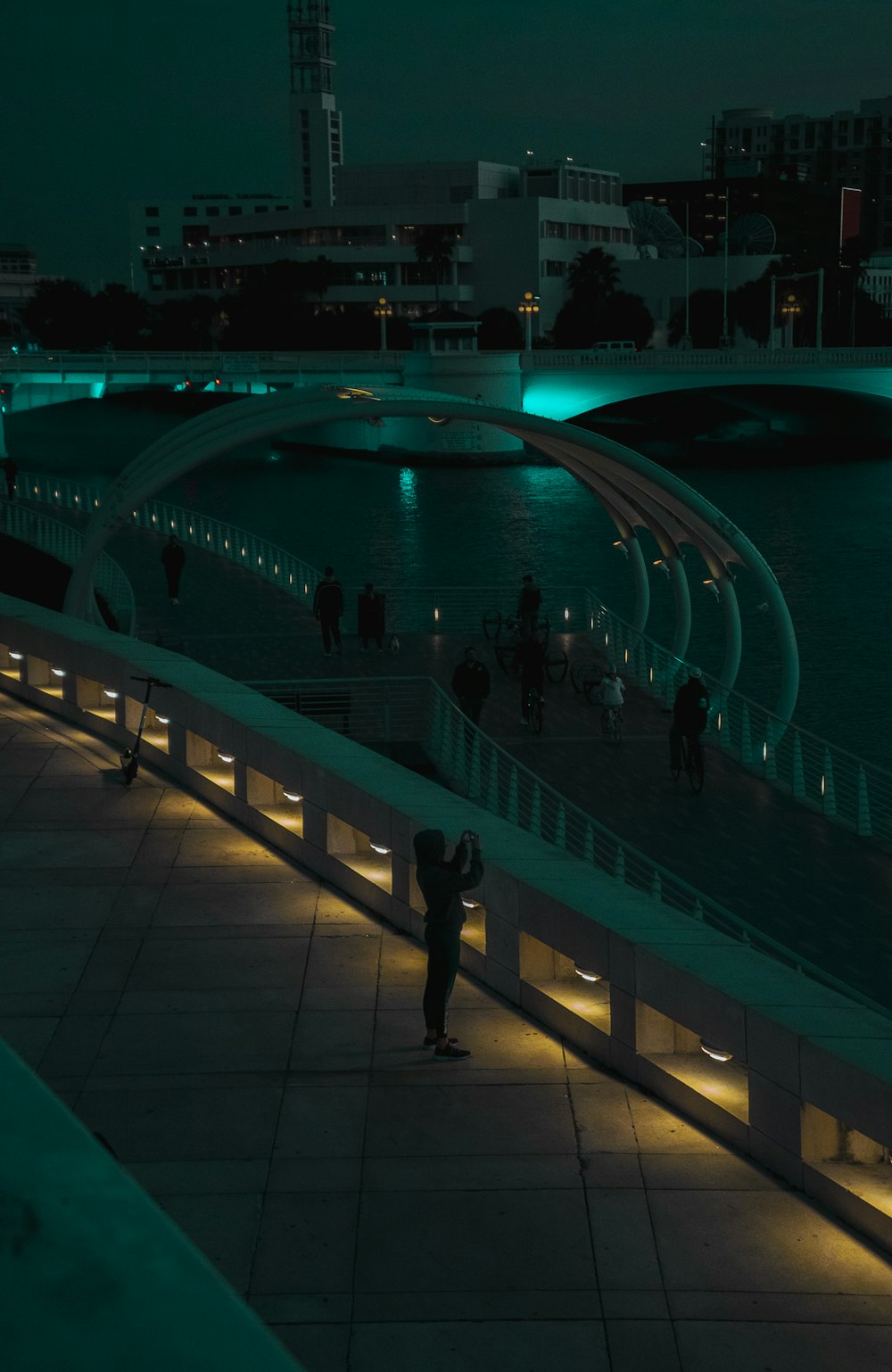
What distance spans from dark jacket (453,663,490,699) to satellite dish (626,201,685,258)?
345 feet

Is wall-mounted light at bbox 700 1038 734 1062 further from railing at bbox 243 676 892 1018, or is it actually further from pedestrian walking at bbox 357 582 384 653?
pedestrian walking at bbox 357 582 384 653

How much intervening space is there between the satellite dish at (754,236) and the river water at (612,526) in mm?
29889

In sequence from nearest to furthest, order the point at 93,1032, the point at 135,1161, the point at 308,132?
the point at 135,1161 < the point at 93,1032 < the point at 308,132

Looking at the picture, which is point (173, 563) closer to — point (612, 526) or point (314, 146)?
point (612, 526)

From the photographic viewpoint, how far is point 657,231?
118062mm

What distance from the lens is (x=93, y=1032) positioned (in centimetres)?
728

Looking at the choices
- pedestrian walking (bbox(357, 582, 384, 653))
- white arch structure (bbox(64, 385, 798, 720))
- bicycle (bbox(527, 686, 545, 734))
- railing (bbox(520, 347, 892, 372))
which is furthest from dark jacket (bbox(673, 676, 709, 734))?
railing (bbox(520, 347, 892, 372))

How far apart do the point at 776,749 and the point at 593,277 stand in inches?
3700

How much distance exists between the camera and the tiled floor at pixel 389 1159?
16.5 feet

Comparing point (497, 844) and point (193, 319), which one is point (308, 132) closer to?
point (193, 319)

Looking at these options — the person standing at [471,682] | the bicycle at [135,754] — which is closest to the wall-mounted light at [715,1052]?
the bicycle at [135,754]

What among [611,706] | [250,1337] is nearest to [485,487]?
[611,706]

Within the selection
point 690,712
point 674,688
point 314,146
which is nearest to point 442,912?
point 690,712

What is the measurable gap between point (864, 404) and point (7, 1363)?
84916 millimetres
